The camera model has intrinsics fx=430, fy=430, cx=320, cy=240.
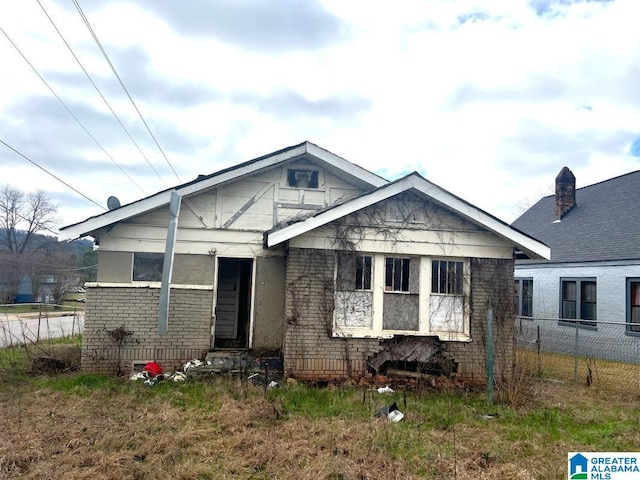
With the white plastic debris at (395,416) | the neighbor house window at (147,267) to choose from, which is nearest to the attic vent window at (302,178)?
the neighbor house window at (147,267)

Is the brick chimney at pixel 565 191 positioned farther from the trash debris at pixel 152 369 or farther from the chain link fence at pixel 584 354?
the trash debris at pixel 152 369

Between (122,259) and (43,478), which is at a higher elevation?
(122,259)

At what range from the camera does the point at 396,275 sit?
8773mm

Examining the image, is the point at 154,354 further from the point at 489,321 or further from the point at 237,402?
the point at 489,321

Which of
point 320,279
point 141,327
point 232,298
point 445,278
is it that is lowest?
point 141,327

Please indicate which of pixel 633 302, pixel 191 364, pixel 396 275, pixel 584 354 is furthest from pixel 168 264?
pixel 633 302

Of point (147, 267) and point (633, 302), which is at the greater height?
point (147, 267)

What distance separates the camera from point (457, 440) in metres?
5.52

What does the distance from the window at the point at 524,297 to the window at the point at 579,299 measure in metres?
1.84

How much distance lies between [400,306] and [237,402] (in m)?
3.69

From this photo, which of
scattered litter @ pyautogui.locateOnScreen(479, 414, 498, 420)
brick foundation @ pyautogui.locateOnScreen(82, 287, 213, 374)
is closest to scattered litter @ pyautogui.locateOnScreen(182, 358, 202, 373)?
brick foundation @ pyautogui.locateOnScreen(82, 287, 213, 374)

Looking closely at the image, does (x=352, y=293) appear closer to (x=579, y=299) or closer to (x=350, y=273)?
(x=350, y=273)

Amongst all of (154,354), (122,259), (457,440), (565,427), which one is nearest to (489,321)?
(565,427)

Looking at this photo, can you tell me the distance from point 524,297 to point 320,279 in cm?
1343
